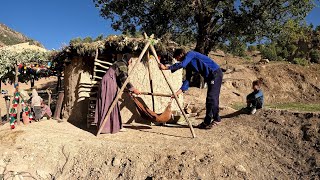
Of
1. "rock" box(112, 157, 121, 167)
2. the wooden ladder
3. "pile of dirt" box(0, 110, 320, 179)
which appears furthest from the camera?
the wooden ladder

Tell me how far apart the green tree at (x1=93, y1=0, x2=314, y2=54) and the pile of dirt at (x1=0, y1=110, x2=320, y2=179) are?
20.3ft

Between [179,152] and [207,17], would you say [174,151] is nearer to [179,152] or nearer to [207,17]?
[179,152]

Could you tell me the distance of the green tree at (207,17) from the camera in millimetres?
12984

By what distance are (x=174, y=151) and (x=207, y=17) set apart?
349 inches

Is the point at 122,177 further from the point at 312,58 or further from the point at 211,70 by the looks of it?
the point at 312,58

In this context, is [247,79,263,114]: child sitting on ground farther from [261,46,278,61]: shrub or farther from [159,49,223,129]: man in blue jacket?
[261,46,278,61]: shrub

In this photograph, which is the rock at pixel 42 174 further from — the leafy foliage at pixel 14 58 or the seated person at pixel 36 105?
the leafy foliage at pixel 14 58

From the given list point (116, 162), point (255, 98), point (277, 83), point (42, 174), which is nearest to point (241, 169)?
point (116, 162)

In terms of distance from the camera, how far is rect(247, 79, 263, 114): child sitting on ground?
→ 823cm

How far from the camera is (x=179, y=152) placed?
6316 mm

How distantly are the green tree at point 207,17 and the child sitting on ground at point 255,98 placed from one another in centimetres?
533

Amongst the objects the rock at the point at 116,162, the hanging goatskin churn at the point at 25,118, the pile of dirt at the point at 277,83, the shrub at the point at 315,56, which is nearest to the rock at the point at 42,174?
the rock at the point at 116,162

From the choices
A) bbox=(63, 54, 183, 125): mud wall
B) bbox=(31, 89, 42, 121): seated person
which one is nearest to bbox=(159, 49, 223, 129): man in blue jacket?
Result: bbox=(63, 54, 183, 125): mud wall

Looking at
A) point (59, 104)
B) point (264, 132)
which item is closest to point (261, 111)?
point (264, 132)
